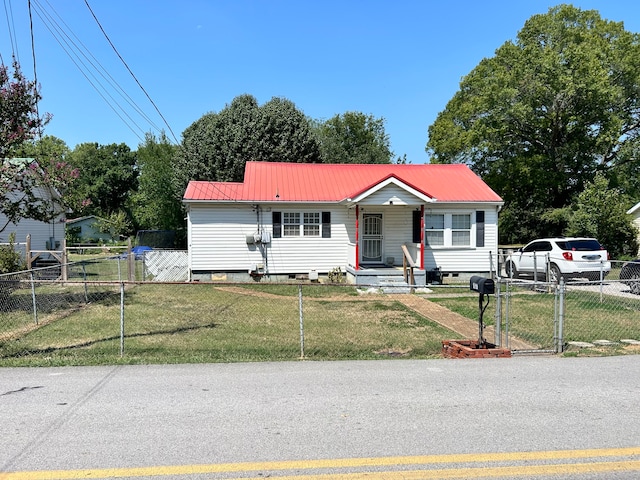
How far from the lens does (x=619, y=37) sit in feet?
108

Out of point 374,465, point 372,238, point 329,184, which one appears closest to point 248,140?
point 329,184

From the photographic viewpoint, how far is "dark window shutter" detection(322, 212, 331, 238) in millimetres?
19797

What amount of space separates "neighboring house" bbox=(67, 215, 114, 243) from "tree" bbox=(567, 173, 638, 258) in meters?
50.9

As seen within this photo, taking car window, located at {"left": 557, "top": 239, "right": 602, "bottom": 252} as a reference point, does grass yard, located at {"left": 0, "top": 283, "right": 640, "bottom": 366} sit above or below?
below

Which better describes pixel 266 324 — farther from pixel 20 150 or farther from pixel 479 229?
pixel 479 229

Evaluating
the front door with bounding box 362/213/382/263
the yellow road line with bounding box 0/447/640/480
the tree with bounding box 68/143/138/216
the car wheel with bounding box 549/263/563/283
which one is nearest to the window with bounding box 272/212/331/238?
the front door with bounding box 362/213/382/263

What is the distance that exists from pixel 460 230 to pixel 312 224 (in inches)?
236

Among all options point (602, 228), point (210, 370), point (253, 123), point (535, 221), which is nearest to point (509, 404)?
point (210, 370)

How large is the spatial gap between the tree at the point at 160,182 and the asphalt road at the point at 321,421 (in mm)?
39817

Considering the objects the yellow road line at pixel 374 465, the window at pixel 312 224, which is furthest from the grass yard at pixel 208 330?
the window at pixel 312 224

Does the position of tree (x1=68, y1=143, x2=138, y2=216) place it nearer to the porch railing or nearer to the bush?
the bush

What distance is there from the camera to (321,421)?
4.83m

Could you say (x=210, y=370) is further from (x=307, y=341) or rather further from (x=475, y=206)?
(x=475, y=206)

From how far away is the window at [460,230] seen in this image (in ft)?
65.9
